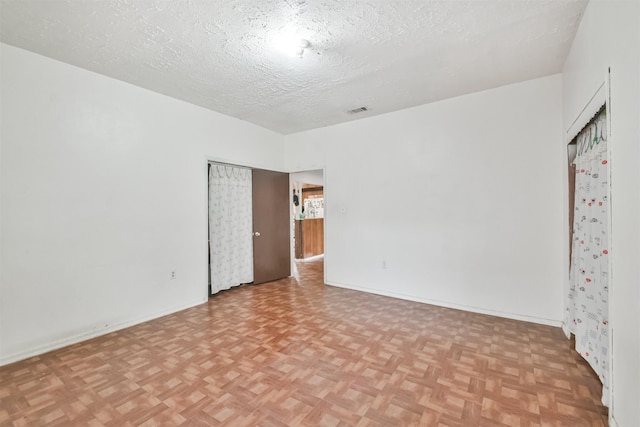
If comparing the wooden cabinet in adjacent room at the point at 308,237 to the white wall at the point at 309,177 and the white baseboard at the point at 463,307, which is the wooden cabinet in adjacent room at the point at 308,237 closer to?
the white wall at the point at 309,177

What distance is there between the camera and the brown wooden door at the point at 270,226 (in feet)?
16.2

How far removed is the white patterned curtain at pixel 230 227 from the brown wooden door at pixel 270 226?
0.41 feet

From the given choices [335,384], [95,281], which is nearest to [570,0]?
[335,384]

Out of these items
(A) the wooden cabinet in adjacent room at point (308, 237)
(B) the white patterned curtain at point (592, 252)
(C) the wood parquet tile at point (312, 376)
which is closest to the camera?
(C) the wood parquet tile at point (312, 376)

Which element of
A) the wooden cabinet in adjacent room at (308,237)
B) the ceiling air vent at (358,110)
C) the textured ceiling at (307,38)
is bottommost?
the wooden cabinet in adjacent room at (308,237)

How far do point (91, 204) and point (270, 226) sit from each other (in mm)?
2716

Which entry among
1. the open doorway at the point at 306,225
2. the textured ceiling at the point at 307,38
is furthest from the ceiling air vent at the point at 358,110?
the open doorway at the point at 306,225

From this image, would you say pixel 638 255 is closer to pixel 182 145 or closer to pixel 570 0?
pixel 570 0

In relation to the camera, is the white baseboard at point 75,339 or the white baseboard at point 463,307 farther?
the white baseboard at point 463,307

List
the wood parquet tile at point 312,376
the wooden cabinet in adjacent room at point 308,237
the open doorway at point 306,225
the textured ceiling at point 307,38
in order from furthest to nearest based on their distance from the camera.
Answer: the wooden cabinet in adjacent room at point 308,237 < the open doorway at point 306,225 < the textured ceiling at point 307,38 < the wood parquet tile at point 312,376

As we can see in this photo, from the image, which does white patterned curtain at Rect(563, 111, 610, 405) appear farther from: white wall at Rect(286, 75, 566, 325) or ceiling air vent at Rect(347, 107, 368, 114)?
ceiling air vent at Rect(347, 107, 368, 114)

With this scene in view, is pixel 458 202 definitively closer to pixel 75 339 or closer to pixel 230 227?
pixel 230 227

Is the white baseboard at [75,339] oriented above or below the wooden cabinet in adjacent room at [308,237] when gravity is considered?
below

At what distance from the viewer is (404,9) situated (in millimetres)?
2035
